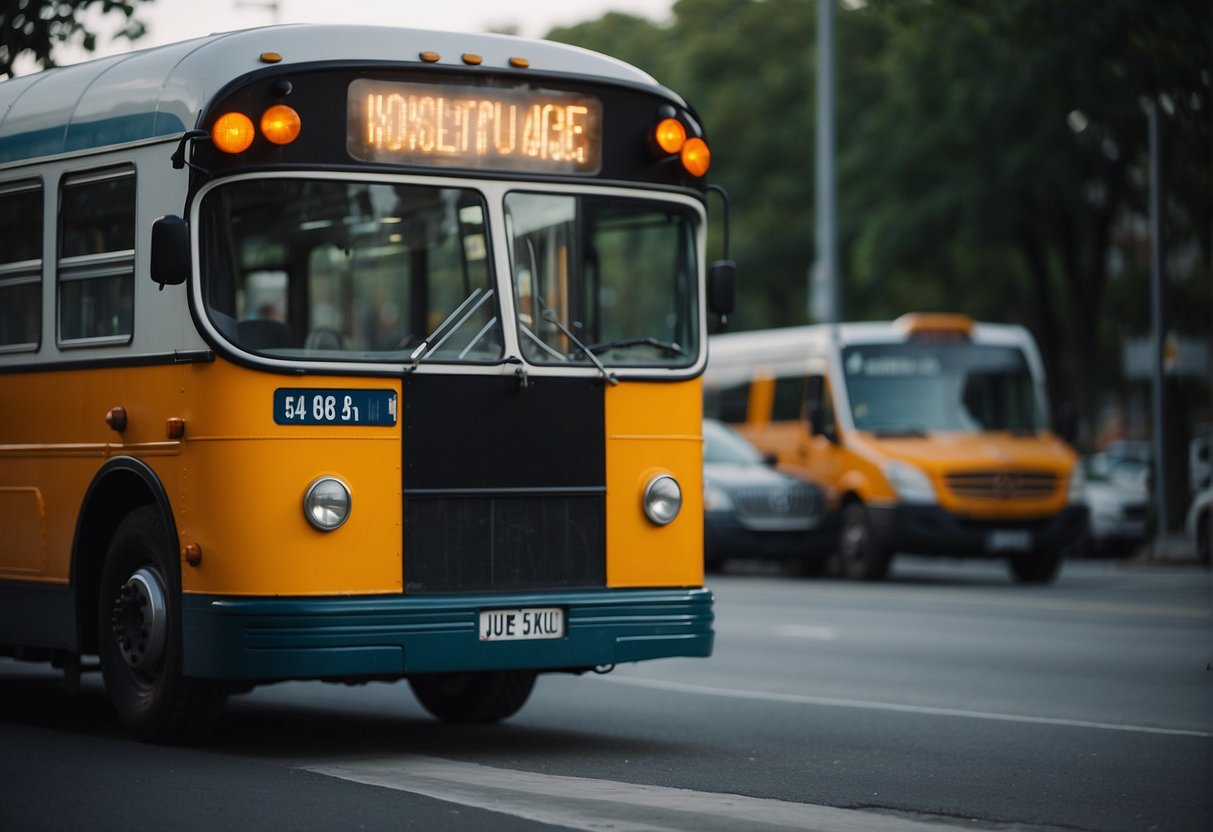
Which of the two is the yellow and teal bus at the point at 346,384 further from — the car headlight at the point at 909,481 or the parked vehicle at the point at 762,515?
the parked vehicle at the point at 762,515

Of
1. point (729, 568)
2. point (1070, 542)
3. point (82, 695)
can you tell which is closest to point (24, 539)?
point (82, 695)

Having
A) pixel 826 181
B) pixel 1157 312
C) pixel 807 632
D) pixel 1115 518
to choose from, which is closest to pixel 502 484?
pixel 807 632

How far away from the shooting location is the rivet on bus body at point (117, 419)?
9695 mm

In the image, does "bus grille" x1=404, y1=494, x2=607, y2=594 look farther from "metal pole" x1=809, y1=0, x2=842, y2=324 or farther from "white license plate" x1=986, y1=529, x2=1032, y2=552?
"metal pole" x1=809, y1=0, x2=842, y2=324

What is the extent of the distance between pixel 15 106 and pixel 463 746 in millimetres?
3765

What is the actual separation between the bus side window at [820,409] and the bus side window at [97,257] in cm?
1514

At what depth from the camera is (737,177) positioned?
45719mm

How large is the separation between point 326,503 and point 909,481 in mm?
15054

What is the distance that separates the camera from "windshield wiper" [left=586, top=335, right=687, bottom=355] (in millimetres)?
10109

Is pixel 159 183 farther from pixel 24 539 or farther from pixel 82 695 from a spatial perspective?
pixel 82 695

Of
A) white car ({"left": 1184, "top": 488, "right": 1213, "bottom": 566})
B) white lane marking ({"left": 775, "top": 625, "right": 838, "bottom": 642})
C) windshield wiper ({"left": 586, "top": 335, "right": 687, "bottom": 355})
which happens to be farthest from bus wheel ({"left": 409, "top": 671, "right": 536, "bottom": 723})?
white car ({"left": 1184, "top": 488, "right": 1213, "bottom": 566})

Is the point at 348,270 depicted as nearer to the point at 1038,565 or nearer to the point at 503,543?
the point at 503,543

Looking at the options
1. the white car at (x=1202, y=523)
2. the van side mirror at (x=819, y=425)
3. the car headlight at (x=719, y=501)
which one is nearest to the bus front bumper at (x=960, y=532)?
the van side mirror at (x=819, y=425)

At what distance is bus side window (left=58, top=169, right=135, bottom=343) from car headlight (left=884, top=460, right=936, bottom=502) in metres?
14.6
